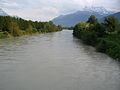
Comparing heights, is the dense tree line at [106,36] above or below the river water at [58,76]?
above

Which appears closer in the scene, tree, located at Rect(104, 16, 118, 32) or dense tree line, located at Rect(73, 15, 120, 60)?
dense tree line, located at Rect(73, 15, 120, 60)

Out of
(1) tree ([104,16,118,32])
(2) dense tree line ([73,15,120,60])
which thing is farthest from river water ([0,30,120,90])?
(1) tree ([104,16,118,32])

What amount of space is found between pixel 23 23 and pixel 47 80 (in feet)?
235

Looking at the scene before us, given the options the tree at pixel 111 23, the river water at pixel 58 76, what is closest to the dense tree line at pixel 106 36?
the tree at pixel 111 23

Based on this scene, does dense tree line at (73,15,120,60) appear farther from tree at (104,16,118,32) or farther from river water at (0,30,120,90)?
river water at (0,30,120,90)

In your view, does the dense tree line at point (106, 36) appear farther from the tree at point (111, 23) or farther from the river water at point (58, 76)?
the river water at point (58, 76)

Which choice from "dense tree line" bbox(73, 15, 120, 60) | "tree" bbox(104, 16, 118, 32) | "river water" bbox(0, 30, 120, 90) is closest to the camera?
"river water" bbox(0, 30, 120, 90)

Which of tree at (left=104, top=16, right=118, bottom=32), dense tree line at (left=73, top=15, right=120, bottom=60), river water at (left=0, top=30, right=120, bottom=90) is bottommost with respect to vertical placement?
river water at (left=0, top=30, right=120, bottom=90)

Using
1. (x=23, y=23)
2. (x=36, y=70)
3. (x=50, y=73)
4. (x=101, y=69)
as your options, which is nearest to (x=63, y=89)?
(x=50, y=73)

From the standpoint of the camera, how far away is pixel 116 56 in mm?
28641

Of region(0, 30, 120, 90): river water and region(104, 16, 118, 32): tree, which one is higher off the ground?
region(104, 16, 118, 32): tree

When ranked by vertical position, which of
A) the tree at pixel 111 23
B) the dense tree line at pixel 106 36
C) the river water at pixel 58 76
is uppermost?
the tree at pixel 111 23

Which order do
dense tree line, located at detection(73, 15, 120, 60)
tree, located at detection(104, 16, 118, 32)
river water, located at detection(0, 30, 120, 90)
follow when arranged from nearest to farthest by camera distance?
river water, located at detection(0, 30, 120, 90)
dense tree line, located at detection(73, 15, 120, 60)
tree, located at detection(104, 16, 118, 32)

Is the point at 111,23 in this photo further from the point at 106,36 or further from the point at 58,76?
the point at 58,76
